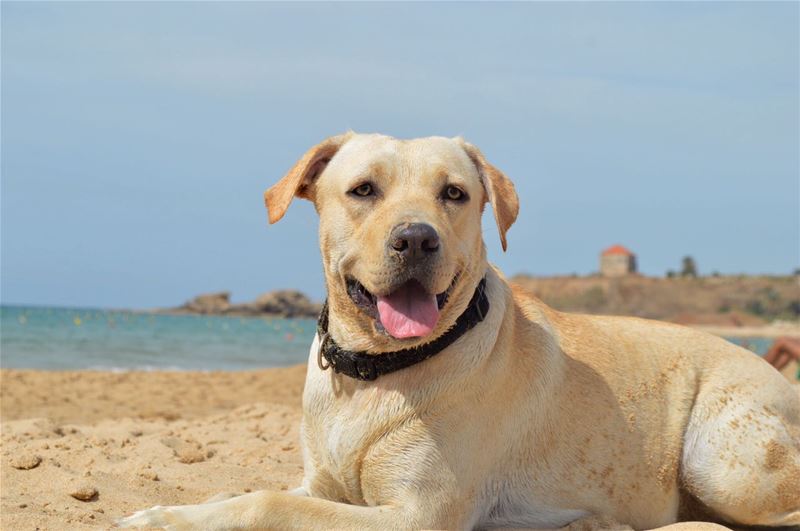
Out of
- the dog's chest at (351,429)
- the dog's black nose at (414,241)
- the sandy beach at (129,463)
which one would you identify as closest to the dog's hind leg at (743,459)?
the dog's chest at (351,429)

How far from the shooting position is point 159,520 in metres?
4.00

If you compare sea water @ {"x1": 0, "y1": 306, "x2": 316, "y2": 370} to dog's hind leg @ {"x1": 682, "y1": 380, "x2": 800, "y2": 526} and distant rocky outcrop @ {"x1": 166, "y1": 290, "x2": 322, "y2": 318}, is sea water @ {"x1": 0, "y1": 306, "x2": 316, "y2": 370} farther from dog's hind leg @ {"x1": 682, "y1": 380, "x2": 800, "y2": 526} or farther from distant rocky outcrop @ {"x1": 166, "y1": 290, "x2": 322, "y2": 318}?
distant rocky outcrop @ {"x1": 166, "y1": 290, "x2": 322, "y2": 318}

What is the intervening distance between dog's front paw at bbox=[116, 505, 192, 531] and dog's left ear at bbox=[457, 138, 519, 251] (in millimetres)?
1984

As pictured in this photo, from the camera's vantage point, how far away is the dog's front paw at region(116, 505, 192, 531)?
3.90 m

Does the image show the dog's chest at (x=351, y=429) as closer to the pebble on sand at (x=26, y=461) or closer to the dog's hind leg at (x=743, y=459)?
the dog's hind leg at (x=743, y=459)

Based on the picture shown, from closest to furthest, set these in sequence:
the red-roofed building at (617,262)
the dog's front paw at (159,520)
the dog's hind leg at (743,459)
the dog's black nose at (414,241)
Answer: the dog's black nose at (414,241) → the dog's front paw at (159,520) → the dog's hind leg at (743,459) → the red-roofed building at (617,262)

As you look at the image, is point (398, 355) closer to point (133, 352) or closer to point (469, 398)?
point (469, 398)

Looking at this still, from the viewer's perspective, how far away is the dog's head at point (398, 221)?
3689 mm

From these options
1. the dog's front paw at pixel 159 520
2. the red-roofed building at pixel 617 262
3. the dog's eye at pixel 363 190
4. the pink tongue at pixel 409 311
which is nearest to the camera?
the pink tongue at pixel 409 311

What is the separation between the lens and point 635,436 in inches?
183

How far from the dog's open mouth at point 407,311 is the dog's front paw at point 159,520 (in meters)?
1.28

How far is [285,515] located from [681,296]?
3627 inches

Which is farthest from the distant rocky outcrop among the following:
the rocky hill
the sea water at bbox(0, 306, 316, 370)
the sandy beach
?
the sandy beach

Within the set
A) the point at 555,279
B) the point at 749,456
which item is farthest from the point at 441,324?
the point at 555,279
